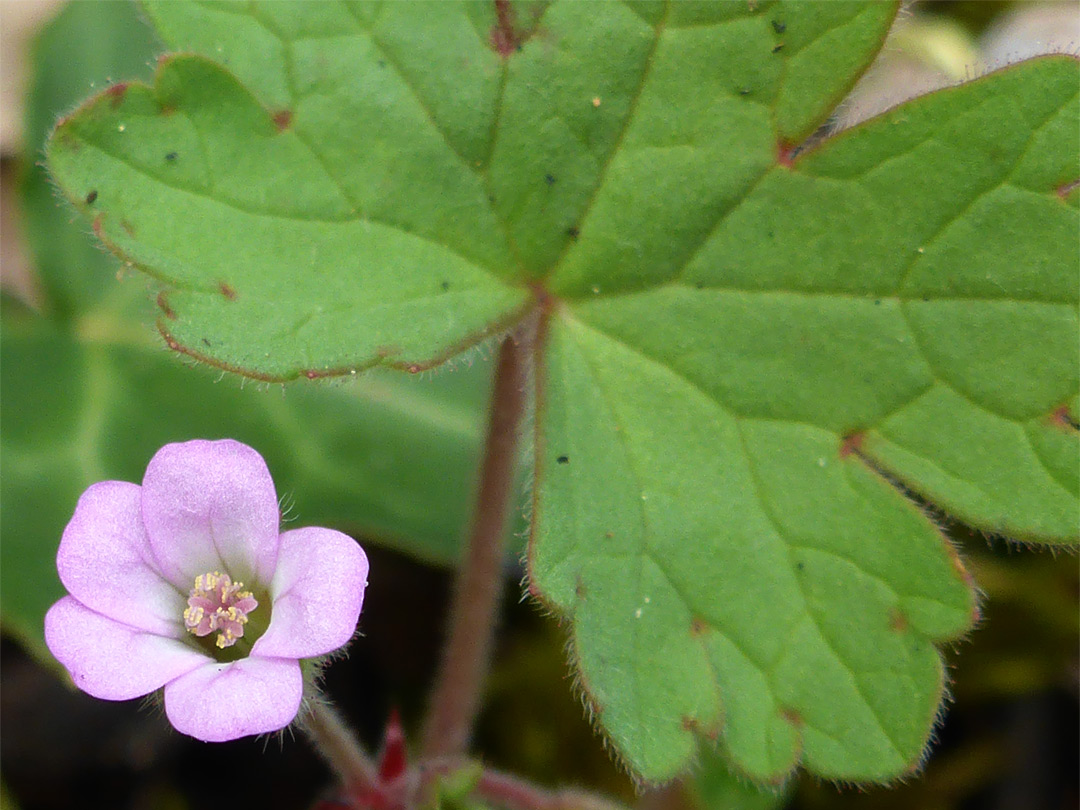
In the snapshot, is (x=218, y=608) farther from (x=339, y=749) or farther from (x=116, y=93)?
(x=116, y=93)

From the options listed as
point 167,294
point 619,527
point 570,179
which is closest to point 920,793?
point 619,527

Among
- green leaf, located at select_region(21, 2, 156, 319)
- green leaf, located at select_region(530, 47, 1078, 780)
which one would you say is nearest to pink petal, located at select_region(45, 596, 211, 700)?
green leaf, located at select_region(530, 47, 1078, 780)

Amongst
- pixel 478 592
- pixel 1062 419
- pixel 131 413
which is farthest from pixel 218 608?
pixel 1062 419

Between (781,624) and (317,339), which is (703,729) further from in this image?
(317,339)

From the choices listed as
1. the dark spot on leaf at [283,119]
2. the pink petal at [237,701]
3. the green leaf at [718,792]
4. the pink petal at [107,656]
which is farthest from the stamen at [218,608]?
the green leaf at [718,792]

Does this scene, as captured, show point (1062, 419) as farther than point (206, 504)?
Yes
